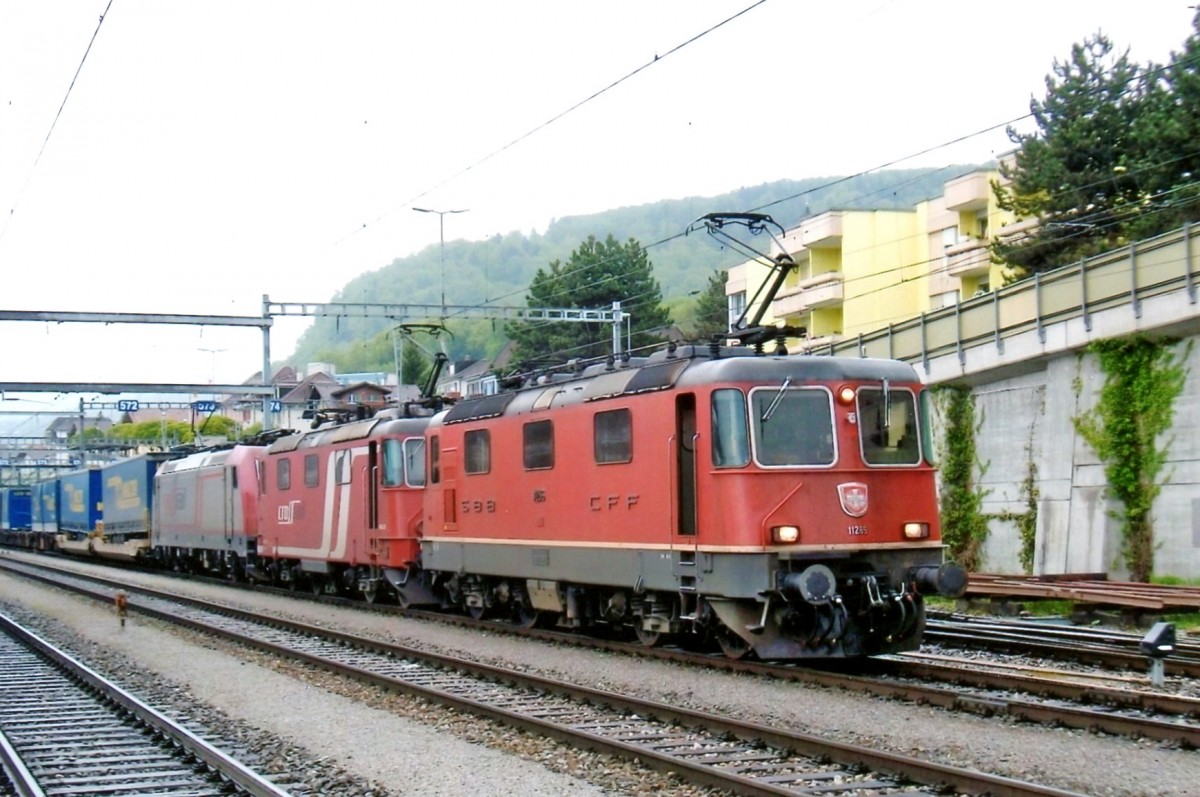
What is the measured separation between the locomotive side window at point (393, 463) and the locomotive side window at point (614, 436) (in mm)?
7129

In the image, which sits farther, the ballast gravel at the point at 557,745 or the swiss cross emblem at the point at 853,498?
the swiss cross emblem at the point at 853,498

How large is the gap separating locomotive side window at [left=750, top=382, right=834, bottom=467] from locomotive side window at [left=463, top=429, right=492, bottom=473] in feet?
19.9

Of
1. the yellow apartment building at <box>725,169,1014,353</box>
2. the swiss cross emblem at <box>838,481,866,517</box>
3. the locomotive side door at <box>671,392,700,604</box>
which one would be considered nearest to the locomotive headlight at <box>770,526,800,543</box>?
the swiss cross emblem at <box>838,481,866,517</box>

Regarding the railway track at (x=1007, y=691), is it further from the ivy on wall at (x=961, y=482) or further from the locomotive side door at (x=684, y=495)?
the ivy on wall at (x=961, y=482)

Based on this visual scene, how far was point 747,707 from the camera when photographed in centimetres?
1170

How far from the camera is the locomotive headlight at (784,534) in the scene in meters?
13.3

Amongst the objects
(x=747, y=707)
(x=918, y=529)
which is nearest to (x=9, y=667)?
(x=747, y=707)

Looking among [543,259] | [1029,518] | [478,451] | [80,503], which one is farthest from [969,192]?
[543,259]

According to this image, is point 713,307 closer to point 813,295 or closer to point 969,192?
point 813,295

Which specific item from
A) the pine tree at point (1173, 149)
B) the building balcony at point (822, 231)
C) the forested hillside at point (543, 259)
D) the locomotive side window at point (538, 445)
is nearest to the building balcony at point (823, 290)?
the building balcony at point (822, 231)

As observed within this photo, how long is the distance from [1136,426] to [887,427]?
1105 cm

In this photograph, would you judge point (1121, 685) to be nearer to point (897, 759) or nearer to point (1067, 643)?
point (1067, 643)

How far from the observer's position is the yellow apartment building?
4628 centimetres

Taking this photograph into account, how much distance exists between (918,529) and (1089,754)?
476cm
